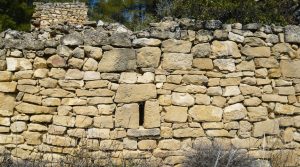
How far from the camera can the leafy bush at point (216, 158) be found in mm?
5180

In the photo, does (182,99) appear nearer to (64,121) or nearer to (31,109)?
(64,121)

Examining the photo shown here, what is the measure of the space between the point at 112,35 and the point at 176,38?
35.1 inches

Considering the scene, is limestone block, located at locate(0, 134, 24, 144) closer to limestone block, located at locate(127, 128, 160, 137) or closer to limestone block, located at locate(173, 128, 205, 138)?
limestone block, located at locate(127, 128, 160, 137)

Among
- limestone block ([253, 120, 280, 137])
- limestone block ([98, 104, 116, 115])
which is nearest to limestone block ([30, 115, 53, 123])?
limestone block ([98, 104, 116, 115])

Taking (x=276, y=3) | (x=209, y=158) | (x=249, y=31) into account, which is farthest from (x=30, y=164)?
(x=276, y=3)

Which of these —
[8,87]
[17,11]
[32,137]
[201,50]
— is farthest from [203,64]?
[17,11]

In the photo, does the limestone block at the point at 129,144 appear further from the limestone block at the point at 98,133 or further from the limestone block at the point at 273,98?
the limestone block at the point at 273,98

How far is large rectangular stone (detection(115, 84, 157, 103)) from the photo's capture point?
581 cm

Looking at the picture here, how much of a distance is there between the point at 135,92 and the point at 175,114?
0.63 metres

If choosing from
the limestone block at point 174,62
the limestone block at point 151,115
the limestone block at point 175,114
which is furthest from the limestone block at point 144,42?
the limestone block at point 175,114

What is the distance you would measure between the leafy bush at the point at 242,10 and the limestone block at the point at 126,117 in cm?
510

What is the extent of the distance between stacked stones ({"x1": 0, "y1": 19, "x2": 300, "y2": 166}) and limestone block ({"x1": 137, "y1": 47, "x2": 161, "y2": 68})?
0.01 m

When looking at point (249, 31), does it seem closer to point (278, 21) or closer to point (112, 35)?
point (112, 35)

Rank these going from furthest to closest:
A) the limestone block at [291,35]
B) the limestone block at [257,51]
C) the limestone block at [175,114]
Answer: the limestone block at [291,35], the limestone block at [257,51], the limestone block at [175,114]
